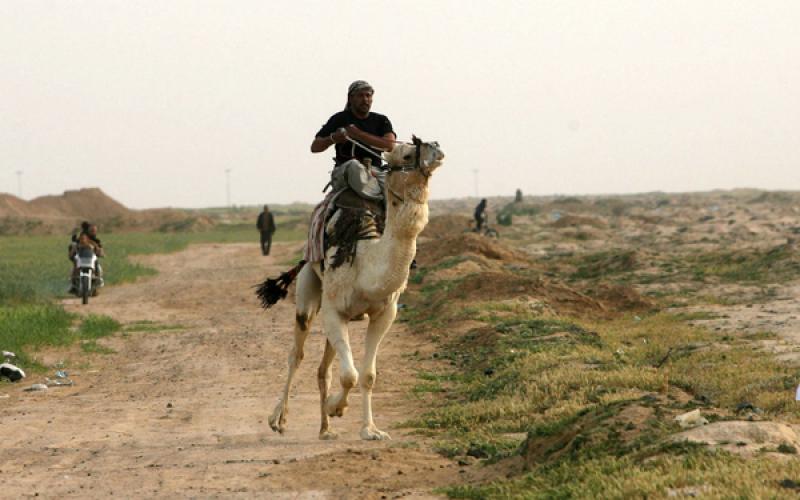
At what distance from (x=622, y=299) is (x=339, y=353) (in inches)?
526

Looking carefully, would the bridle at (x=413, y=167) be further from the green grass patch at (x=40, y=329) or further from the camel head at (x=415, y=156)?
the green grass patch at (x=40, y=329)

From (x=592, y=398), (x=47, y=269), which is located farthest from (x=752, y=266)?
(x=47, y=269)

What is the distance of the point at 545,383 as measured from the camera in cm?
1139

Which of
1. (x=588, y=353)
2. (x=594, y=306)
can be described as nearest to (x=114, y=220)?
(x=594, y=306)

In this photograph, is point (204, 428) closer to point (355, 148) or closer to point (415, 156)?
point (355, 148)

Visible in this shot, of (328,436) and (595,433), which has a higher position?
(595,433)

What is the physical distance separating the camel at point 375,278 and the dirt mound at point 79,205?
135 metres

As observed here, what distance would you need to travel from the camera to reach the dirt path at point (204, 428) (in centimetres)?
829

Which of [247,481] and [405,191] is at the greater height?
[405,191]

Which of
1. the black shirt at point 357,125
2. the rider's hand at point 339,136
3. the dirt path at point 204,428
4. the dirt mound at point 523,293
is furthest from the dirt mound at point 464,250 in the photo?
the rider's hand at point 339,136

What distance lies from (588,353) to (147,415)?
538 cm

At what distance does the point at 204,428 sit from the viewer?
11062 millimetres

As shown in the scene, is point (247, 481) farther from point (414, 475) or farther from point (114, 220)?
point (114, 220)

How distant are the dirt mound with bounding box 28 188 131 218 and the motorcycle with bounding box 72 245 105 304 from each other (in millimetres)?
117581
